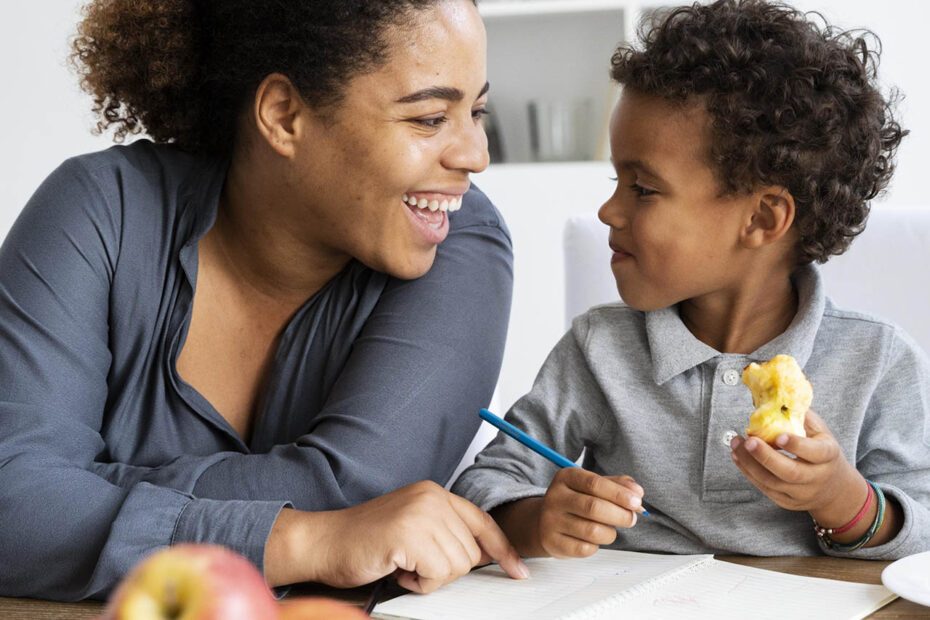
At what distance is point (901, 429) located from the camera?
1165mm

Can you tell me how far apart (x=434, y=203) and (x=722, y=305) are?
1.21 ft

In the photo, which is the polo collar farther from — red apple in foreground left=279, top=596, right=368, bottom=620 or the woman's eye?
red apple in foreground left=279, top=596, right=368, bottom=620

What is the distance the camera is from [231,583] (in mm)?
402

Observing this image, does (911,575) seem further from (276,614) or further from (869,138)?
(276,614)

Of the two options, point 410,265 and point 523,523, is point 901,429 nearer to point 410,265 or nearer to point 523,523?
→ point 523,523

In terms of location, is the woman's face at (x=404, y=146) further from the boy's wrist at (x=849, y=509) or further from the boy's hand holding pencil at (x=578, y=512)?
the boy's wrist at (x=849, y=509)

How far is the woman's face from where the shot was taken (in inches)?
49.8

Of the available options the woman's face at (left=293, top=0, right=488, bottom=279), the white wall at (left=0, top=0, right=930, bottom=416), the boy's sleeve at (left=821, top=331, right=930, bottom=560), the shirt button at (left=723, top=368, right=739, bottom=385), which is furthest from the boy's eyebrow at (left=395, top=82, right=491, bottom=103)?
the white wall at (left=0, top=0, right=930, bottom=416)

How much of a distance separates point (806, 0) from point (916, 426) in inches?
95.2

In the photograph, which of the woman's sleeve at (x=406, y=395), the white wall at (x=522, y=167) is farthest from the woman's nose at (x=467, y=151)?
the white wall at (x=522, y=167)

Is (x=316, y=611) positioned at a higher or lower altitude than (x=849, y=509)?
higher

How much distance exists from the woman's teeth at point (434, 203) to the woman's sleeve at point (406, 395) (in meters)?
0.05

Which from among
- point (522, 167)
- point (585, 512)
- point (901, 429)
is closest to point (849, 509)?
point (901, 429)

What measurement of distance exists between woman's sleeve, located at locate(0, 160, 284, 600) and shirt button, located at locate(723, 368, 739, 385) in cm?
52
